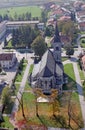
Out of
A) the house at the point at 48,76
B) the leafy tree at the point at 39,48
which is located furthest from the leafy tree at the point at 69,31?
the house at the point at 48,76

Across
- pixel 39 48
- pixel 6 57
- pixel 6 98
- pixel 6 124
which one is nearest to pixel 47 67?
pixel 6 98

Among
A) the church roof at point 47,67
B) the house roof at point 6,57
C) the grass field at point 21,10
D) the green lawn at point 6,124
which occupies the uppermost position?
the church roof at point 47,67

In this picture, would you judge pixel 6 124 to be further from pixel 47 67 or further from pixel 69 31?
pixel 69 31

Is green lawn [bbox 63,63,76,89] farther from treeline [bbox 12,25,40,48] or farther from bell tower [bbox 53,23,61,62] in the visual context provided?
treeline [bbox 12,25,40,48]

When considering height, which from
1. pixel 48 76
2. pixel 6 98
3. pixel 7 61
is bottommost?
pixel 7 61

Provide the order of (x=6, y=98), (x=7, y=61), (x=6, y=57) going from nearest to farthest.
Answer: (x=6, y=98)
(x=7, y=61)
(x=6, y=57)

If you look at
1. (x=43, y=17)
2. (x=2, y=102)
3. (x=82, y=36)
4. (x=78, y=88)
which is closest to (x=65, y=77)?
(x=78, y=88)

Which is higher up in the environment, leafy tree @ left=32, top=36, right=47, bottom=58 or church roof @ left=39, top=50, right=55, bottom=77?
church roof @ left=39, top=50, right=55, bottom=77

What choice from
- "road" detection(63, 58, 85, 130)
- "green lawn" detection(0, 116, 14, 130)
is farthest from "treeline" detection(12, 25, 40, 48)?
"green lawn" detection(0, 116, 14, 130)

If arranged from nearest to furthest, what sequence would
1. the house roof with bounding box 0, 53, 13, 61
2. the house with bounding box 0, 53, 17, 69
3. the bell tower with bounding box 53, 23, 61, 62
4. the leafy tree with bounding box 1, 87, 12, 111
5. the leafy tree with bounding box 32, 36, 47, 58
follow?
the leafy tree with bounding box 1, 87, 12, 111, the bell tower with bounding box 53, 23, 61, 62, the house with bounding box 0, 53, 17, 69, the house roof with bounding box 0, 53, 13, 61, the leafy tree with bounding box 32, 36, 47, 58

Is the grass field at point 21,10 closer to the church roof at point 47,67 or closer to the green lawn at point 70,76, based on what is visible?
the green lawn at point 70,76

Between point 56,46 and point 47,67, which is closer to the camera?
point 47,67
